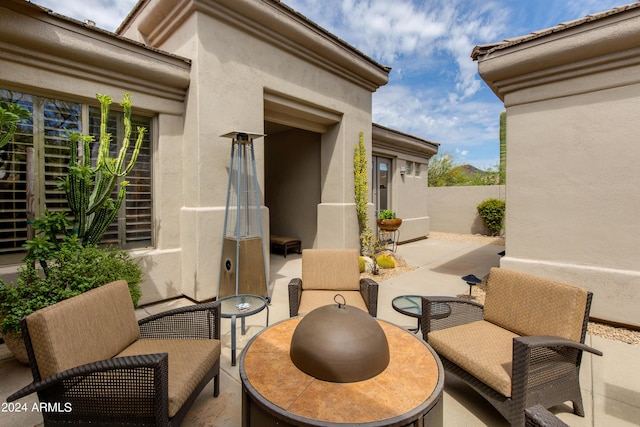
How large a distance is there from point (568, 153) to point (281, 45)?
569 cm

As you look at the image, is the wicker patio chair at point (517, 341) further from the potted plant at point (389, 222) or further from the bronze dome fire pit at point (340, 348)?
the potted plant at point (389, 222)

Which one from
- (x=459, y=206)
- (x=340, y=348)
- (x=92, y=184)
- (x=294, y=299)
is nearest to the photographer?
(x=340, y=348)

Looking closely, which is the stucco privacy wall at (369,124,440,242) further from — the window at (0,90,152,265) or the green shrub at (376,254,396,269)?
the window at (0,90,152,265)

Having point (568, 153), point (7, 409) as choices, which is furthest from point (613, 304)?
point (7, 409)

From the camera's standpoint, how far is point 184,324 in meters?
2.96

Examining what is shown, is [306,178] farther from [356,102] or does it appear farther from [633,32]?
[633,32]

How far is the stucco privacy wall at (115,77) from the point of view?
3.92 m

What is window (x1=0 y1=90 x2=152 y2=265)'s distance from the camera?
4.11 m

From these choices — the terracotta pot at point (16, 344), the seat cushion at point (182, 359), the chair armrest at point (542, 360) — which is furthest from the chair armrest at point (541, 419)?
the terracotta pot at point (16, 344)

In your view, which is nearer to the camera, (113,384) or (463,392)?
(113,384)

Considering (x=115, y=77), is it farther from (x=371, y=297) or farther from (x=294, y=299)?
(x=371, y=297)

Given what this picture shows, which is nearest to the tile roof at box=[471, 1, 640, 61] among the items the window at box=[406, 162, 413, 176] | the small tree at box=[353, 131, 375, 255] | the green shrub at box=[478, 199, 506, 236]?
the small tree at box=[353, 131, 375, 255]

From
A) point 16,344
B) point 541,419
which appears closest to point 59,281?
point 16,344

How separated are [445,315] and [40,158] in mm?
5842
